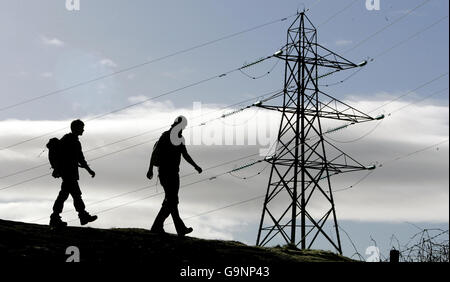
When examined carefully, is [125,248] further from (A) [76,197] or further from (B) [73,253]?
(A) [76,197]

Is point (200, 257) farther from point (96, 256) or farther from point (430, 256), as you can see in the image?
point (430, 256)

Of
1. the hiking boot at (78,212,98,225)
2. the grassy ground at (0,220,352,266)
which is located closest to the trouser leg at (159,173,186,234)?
the grassy ground at (0,220,352,266)

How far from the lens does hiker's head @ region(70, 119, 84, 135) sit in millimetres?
12875

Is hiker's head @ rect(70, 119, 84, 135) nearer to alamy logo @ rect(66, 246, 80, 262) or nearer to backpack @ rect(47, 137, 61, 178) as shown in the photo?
backpack @ rect(47, 137, 61, 178)

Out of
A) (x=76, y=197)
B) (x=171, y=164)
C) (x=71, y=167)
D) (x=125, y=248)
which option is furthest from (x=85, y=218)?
(x=125, y=248)

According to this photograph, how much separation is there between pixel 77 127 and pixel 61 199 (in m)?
1.34

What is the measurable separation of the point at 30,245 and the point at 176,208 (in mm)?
3735

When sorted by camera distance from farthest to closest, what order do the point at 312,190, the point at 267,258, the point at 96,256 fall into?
the point at 312,190 < the point at 267,258 < the point at 96,256

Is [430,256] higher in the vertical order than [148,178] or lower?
lower
